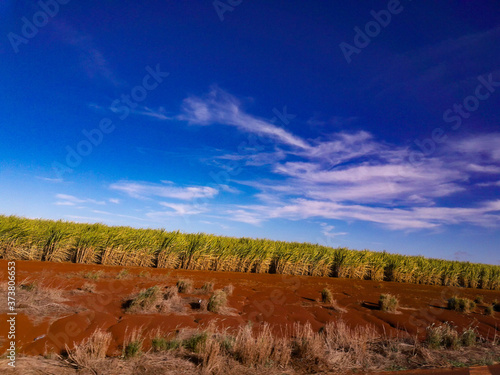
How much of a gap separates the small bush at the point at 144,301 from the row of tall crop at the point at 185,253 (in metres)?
8.26

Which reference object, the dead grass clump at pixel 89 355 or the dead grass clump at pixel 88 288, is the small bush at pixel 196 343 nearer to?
the dead grass clump at pixel 89 355

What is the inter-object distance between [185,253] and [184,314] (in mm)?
8980

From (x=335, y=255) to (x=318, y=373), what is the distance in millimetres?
16132

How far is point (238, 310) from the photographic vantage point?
25.9ft

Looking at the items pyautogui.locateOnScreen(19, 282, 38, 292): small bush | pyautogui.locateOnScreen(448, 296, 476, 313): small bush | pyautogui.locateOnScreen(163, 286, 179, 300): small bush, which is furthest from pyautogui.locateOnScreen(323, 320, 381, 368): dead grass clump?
pyautogui.locateOnScreen(19, 282, 38, 292): small bush

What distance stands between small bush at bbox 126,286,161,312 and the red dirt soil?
0.77ft

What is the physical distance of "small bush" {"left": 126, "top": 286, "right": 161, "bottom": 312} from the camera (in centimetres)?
694

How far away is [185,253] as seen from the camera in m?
15.8

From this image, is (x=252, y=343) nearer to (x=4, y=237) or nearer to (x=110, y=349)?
(x=110, y=349)

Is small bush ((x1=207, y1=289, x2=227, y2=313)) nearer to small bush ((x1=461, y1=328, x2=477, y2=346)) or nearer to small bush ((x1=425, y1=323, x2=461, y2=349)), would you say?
small bush ((x1=425, y1=323, x2=461, y2=349))

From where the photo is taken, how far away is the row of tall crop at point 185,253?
13539mm

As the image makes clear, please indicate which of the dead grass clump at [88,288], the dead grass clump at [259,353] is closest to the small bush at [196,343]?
the dead grass clump at [259,353]

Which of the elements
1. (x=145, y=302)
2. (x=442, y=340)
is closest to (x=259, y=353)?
(x=145, y=302)

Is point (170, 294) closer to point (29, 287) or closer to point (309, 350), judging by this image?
point (29, 287)
